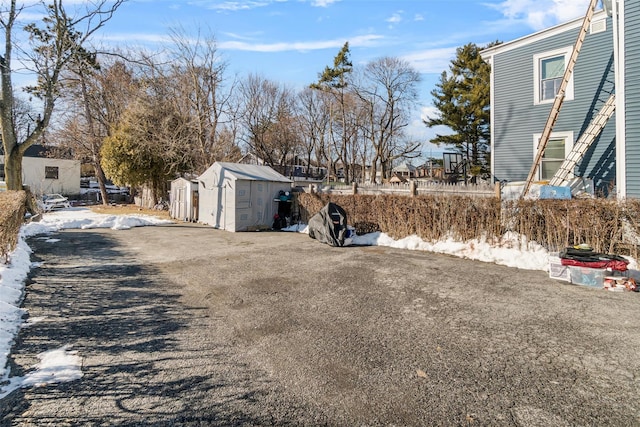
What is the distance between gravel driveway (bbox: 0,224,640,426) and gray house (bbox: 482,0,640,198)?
5.48 m

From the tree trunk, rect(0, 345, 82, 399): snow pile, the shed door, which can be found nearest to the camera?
rect(0, 345, 82, 399): snow pile

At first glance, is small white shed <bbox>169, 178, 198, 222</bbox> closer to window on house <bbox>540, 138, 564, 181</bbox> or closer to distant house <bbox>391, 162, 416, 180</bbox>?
window on house <bbox>540, 138, 564, 181</bbox>

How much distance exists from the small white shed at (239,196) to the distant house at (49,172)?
2243 centimetres

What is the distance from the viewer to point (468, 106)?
78.8 ft

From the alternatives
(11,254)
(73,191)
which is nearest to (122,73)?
(73,191)

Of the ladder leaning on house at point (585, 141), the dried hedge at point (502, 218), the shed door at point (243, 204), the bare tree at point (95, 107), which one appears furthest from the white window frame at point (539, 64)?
the bare tree at point (95, 107)

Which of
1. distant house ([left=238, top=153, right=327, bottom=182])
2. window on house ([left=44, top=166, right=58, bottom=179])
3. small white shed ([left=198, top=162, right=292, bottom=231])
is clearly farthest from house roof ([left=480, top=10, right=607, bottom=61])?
window on house ([left=44, top=166, right=58, bottom=179])

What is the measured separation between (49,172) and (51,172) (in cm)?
16

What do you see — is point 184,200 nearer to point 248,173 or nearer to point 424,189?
point 248,173

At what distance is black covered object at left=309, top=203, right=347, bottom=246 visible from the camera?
953cm

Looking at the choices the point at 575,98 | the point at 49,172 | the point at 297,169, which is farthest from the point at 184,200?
the point at 297,169

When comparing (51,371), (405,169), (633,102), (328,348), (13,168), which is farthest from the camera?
(405,169)

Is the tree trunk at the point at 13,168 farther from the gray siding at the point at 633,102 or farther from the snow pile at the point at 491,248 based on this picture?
the gray siding at the point at 633,102

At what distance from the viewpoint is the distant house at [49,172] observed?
97.1ft
